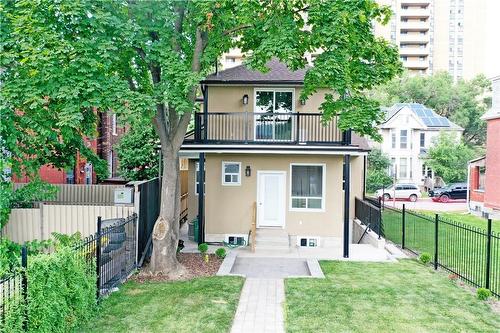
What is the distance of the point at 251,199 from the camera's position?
14.9 m

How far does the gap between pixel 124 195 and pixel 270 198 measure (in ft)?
19.6

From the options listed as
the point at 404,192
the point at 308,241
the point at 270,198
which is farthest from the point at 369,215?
the point at 404,192

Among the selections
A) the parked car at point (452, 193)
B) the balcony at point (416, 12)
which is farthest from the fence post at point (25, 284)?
the balcony at point (416, 12)

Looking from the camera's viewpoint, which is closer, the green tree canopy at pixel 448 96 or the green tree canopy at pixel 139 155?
the green tree canopy at pixel 139 155

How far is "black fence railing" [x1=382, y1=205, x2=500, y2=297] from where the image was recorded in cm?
979

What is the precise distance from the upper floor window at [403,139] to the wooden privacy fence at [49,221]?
122 feet

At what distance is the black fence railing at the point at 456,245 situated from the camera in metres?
9.79

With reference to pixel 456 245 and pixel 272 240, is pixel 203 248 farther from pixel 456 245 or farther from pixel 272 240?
pixel 456 245

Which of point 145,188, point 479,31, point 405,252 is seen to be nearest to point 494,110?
point 405,252

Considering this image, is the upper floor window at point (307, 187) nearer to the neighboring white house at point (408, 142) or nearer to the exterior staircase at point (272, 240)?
the exterior staircase at point (272, 240)

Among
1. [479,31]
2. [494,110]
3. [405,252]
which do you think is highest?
[479,31]

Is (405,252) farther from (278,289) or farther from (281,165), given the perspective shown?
(278,289)

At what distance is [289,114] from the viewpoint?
1375cm

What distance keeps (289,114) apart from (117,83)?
6.29 metres
